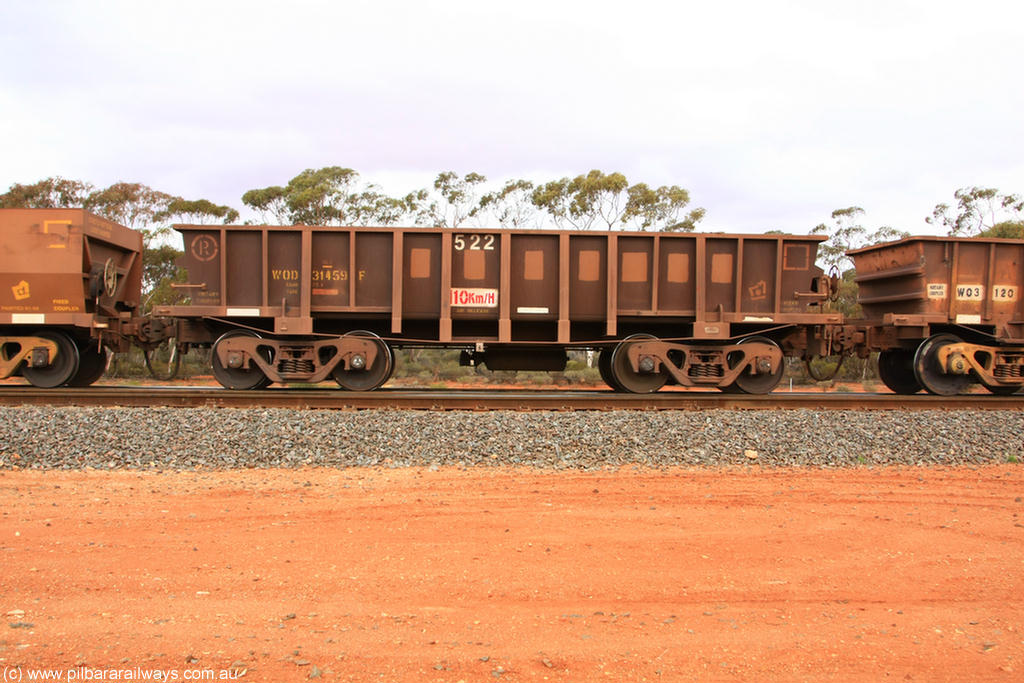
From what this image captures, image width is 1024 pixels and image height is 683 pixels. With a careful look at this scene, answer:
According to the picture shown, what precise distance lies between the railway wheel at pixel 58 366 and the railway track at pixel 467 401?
513mm

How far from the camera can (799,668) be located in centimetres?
280

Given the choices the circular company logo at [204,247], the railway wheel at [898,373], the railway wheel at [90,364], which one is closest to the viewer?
the circular company logo at [204,247]

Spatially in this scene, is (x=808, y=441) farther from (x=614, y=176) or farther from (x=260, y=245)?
(x=614, y=176)

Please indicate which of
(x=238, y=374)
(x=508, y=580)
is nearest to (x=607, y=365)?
(x=238, y=374)

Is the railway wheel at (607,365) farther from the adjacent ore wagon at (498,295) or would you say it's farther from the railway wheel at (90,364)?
the railway wheel at (90,364)

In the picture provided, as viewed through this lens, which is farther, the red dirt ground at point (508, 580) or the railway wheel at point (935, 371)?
the railway wheel at point (935, 371)

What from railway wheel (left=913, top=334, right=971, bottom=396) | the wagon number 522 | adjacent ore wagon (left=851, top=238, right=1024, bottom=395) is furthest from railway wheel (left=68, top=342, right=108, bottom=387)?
railway wheel (left=913, top=334, right=971, bottom=396)

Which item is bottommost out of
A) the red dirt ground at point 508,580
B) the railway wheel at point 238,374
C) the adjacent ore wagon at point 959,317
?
the red dirt ground at point 508,580

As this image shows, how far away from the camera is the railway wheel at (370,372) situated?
1030 centimetres

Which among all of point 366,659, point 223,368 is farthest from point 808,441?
point 223,368

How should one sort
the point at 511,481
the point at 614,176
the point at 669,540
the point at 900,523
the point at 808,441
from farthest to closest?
the point at 614,176
the point at 808,441
the point at 511,481
the point at 900,523
the point at 669,540

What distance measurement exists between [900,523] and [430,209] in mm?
29174

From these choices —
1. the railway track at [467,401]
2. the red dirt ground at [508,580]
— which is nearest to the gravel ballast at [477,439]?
the red dirt ground at [508,580]

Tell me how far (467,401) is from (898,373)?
8.39 m
